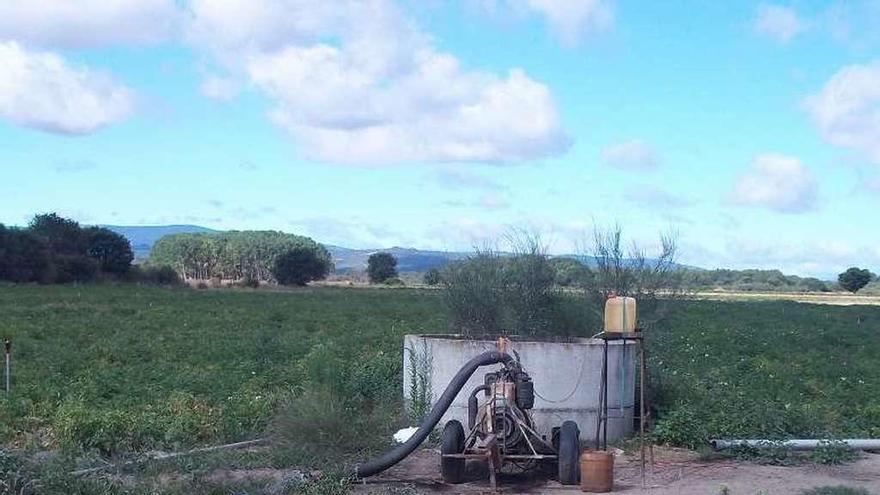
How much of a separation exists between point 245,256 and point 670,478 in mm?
110232

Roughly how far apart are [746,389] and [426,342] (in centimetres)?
691

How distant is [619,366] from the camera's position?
13.4 metres

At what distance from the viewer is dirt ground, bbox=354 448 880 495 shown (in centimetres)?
1062

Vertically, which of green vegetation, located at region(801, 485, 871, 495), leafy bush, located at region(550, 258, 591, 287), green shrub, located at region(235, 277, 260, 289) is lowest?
green vegetation, located at region(801, 485, 871, 495)

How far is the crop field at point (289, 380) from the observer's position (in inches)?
508

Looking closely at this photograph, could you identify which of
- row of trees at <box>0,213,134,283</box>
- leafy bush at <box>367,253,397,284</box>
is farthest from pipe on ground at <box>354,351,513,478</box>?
leafy bush at <box>367,253,397,284</box>

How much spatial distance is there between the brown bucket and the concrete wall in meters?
2.47

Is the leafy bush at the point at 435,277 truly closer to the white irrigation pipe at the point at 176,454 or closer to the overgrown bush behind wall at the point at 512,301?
the overgrown bush behind wall at the point at 512,301

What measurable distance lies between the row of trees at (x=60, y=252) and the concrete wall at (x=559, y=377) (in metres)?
67.2

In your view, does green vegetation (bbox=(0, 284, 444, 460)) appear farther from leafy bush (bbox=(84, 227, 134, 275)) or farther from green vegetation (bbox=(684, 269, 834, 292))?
green vegetation (bbox=(684, 269, 834, 292))

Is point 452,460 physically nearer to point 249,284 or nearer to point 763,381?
point 763,381

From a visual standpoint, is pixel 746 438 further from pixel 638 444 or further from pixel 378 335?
pixel 378 335

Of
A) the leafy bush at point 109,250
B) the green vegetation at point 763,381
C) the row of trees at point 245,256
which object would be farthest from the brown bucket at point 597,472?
the row of trees at point 245,256

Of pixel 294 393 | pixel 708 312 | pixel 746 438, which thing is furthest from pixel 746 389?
pixel 708 312
